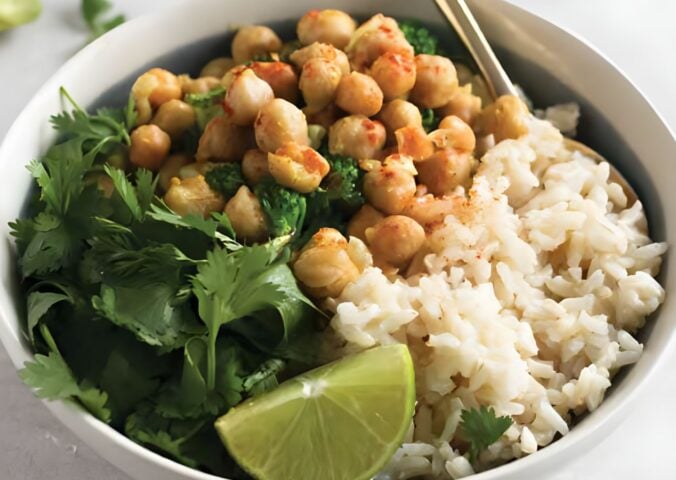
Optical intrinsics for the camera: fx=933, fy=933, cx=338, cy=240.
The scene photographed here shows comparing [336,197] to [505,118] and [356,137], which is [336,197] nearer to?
[356,137]

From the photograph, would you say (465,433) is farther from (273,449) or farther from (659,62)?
(659,62)

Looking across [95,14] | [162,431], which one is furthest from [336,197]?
[95,14]

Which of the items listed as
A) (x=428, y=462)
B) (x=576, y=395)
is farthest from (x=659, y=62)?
(x=428, y=462)

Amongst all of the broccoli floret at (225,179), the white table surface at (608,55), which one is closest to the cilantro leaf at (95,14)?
the white table surface at (608,55)

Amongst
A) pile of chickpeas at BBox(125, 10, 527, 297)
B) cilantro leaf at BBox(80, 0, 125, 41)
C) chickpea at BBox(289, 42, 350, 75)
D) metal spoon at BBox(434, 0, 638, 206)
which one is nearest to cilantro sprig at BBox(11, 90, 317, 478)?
pile of chickpeas at BBox(125, 10, 527, 297)

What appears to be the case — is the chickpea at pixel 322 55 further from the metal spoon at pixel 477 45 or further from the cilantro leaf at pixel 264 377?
the cilantro leaf at pixel 264 377

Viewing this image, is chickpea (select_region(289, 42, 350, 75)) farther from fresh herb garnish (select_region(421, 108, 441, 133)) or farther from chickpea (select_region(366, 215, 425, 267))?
chickpea (select_region(366, 215, 425, 267))
